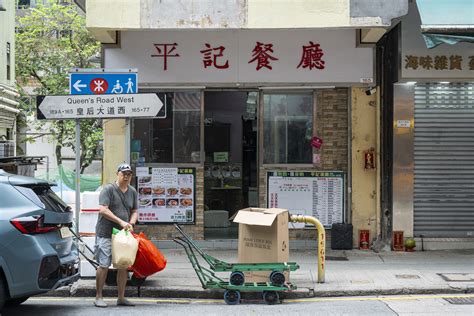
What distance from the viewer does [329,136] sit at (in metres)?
11.0

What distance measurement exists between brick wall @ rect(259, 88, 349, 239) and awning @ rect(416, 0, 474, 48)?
7.97 feet

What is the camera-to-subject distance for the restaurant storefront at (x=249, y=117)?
10.6m

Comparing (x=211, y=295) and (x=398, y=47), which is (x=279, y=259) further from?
(x=398, y=47)

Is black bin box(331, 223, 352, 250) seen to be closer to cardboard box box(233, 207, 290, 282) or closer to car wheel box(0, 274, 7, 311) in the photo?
cardboard box box(233, 207, 290, 282)

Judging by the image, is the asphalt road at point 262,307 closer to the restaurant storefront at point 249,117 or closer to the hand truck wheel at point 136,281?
the hand truck wheel at point 136,281

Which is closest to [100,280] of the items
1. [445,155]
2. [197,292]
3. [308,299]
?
[197,292]

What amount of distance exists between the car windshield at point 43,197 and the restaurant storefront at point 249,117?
4.32m

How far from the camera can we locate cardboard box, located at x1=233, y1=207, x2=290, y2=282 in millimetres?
7340

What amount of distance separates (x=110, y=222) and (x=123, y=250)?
55 cm

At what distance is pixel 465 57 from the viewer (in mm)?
10414

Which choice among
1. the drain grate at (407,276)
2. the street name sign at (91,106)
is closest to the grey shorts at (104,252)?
the street name sign at (91,106)

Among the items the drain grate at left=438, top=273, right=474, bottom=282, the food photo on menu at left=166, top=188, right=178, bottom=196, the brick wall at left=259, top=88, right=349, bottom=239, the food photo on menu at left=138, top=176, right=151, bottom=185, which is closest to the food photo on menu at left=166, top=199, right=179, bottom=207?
the food photo on menu at left=166, top=188, right=178, bottom=196

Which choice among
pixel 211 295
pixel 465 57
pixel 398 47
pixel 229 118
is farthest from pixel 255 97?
pixel 211 295

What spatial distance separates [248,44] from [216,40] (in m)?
0.60
